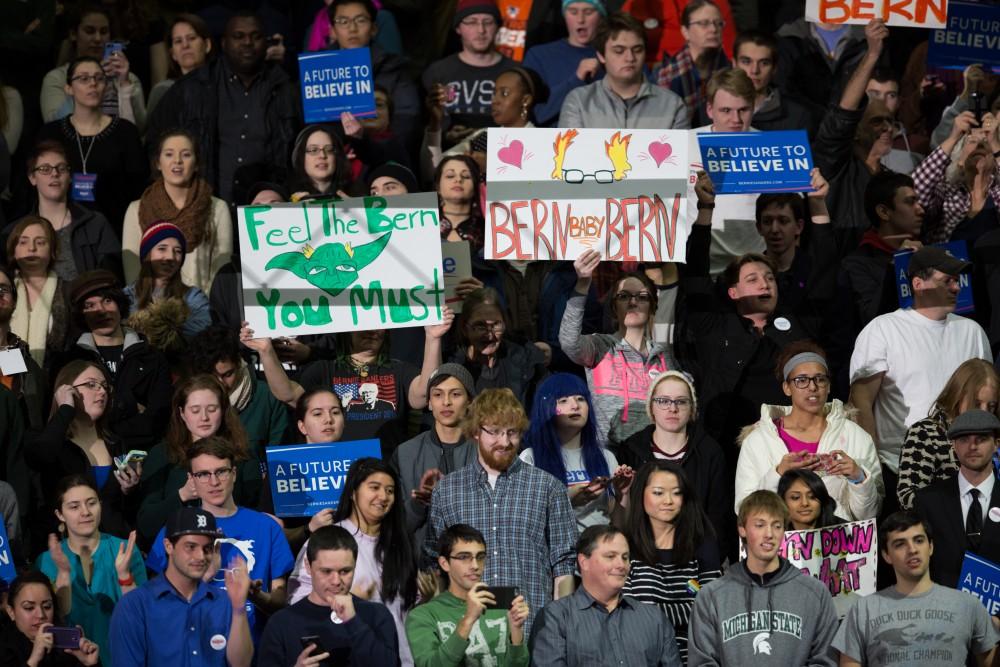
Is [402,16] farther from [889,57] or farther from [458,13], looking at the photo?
[889,57]

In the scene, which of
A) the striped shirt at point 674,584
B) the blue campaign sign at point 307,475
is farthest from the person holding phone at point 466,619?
the blue campaign sign at point 307,475

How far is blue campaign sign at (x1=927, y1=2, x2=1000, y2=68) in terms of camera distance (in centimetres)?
1275

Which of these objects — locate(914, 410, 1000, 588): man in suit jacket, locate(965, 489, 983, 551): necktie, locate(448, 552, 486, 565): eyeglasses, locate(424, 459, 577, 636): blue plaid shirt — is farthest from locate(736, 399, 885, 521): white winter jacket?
locate(448, 552, 486, 565): eyeglasses

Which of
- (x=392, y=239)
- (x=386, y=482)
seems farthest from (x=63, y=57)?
(x=386, y=482)

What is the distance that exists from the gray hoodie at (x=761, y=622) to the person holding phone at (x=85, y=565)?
2427mm

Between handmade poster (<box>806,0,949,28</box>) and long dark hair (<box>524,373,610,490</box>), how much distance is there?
3925 mm

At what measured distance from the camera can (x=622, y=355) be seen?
9945 millimetres

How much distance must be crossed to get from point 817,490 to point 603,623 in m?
1.30

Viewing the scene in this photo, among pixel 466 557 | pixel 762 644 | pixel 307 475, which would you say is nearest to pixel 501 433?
pixel 466 557

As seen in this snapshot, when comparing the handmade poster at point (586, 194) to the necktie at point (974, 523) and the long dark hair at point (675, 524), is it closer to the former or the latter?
the long dark hair at point (675, 524)

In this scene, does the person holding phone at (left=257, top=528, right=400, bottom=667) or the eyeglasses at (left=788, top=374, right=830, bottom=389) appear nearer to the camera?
the person holding phone at (left=257, top=528, right=400, bottom=667)

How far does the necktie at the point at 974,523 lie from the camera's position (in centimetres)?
892

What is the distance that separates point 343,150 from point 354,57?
0.76 meters

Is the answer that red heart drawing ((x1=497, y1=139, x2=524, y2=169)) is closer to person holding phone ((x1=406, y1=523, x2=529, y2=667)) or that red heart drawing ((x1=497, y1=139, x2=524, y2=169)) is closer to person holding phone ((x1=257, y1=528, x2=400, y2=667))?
person holding phone ((x1=406, y1=523, x2=529, y2=667))
